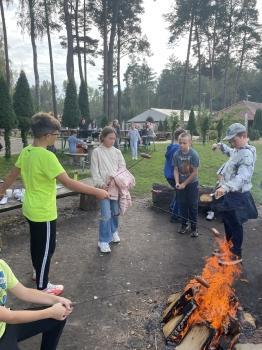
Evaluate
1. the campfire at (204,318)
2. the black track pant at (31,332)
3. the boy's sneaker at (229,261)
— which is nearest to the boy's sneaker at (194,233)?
the boy's sneaker at (229,261)

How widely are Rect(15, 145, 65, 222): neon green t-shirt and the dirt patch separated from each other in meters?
1.09

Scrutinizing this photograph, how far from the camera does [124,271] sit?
4652mm

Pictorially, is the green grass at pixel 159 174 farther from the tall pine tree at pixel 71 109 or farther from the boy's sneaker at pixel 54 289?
the boy's sneaker at pixel 54 289

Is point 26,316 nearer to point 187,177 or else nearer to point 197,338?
point 197,338

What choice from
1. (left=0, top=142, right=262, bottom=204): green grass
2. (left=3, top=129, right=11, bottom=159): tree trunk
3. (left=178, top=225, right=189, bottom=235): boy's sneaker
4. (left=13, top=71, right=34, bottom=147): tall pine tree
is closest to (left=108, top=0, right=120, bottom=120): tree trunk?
(left=0, top=142, right=262, bottom=204): green grass

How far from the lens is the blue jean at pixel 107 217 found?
197 inches

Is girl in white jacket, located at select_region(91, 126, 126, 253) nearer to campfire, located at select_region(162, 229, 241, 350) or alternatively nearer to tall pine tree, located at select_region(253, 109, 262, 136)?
campfire, located at select_region(162, 229, 241, 350)

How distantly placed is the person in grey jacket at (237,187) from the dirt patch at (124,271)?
64 cm

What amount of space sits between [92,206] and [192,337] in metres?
4.64

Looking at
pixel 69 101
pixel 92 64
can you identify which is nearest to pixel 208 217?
pixel 69 101

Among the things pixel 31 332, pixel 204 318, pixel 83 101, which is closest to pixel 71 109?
pixel 83 101

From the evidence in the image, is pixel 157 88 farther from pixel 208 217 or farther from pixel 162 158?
pixel 208 217

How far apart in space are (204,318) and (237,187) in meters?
1.68

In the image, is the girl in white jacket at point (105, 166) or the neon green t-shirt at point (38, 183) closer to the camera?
the neon green t-shirt at point (38, 183)
